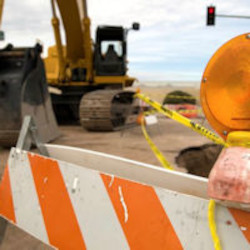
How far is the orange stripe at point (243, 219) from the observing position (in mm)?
1070

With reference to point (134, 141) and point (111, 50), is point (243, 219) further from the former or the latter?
point (111, 50)

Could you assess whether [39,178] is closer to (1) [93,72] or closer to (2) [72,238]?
(2) [72,238]

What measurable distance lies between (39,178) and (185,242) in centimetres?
103

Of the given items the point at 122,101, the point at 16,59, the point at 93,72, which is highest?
the point at 16,59

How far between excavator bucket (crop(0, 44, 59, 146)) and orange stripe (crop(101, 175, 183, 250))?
13.0 ft

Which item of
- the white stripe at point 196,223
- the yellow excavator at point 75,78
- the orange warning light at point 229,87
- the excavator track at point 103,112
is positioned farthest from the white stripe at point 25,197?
the excavator track at point 103,112

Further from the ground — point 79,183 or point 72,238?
point 79,183

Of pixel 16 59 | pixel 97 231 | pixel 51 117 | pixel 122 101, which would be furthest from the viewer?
pixel 122 101

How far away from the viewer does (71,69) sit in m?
10.3


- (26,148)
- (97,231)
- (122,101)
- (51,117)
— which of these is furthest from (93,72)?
(97,231)

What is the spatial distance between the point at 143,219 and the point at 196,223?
0.26 metres

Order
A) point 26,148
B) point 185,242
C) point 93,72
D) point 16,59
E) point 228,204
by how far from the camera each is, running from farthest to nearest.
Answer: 1. point 93,72
2. point 16,59
3. point 26,148
4. point 185,242
5. point 228,204

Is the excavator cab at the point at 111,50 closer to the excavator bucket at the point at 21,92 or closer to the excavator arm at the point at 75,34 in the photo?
the excavator arm at the point at 75,34

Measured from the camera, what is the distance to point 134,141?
678 centimetres
